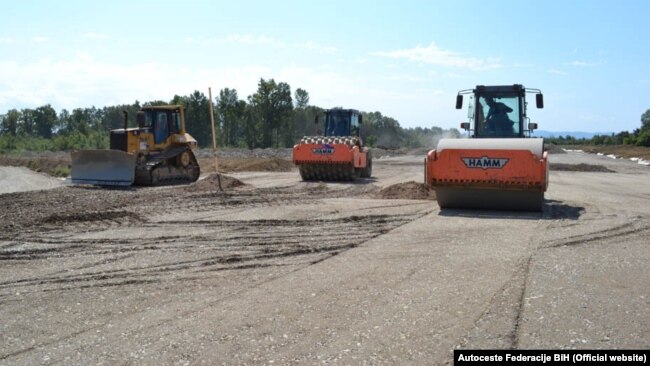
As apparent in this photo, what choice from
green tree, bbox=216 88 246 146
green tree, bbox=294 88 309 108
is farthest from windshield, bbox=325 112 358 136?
green tree, bbox=294 88 309 108

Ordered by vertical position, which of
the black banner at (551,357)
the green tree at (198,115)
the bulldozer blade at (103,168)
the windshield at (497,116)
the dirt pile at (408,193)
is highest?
the green tree at (198,115)

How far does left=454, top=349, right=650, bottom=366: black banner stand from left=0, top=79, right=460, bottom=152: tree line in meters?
41.8

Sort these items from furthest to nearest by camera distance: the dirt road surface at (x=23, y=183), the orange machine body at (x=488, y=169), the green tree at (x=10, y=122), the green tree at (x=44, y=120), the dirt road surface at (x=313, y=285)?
the green tree at (x=44, y=120), the green tree at (x=10, y=122), the dirt road surface at (x=23, y=183), the orange machine body at (x=488, y=169), the dirt road surface at (x=313, y=285)

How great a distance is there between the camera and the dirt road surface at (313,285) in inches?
190

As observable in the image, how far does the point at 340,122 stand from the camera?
81.0 ft

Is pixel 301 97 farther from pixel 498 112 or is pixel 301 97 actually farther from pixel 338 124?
pixel 498 112

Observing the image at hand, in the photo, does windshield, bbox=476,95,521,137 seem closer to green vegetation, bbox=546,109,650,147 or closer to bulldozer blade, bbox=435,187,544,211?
bulldozer blade, bbox=435,187,544,211

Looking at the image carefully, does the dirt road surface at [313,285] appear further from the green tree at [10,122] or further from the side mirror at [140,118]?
the green tree at [10,122]

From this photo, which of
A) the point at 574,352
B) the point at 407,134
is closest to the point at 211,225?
the point at 574,352

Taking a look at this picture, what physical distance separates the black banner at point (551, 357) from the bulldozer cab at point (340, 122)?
20.2m

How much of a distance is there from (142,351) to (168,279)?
90.8 inches

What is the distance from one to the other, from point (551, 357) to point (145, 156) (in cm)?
1851

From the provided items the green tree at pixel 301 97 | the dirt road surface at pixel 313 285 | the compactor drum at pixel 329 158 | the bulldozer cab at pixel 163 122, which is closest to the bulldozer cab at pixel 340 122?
the compactor drum at pixel 329 158

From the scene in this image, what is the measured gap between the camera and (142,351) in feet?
15.6
